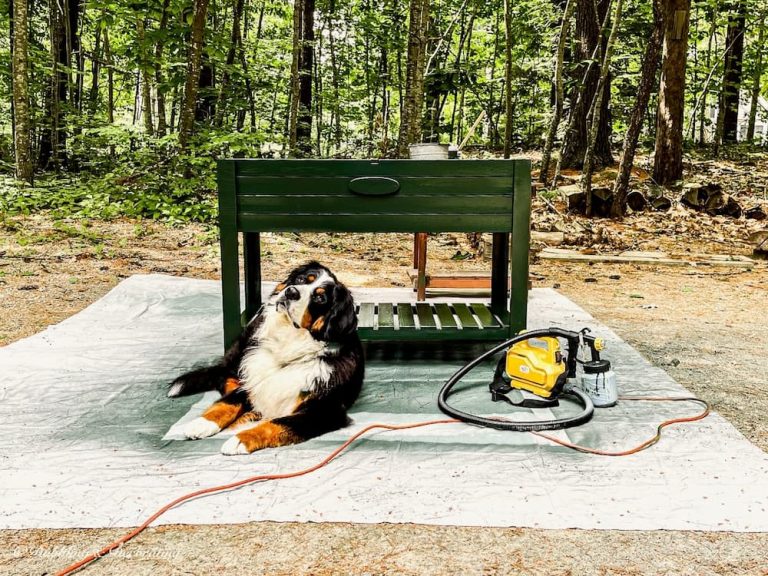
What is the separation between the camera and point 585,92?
11.1 m

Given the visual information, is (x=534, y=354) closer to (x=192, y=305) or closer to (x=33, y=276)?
(x=192, y=305)

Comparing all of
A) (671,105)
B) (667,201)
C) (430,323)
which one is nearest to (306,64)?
(671,105)

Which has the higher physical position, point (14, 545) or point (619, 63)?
point (619, 63)

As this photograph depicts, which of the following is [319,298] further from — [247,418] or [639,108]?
[639,108]

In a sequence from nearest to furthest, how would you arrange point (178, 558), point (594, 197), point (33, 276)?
point (178, 558) < point (33, 276) < point (594, 197)

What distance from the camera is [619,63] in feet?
42.4

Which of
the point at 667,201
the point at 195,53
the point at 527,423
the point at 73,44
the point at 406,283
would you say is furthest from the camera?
the point at 73,44

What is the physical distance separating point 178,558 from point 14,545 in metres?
0.43

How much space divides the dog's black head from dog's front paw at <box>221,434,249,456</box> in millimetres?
497

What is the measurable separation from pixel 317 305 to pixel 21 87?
7.33 m

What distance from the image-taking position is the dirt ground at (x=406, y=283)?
1.52 m

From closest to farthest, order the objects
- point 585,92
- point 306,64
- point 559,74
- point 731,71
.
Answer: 1. point 559,74
2. point 585,92
3. point 306,64
4. point 731,71

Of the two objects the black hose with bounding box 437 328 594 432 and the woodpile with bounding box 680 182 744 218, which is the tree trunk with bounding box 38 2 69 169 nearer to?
the black hose with bounding box 437 328 594 432

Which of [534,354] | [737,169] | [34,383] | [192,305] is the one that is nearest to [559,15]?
[737,169]
